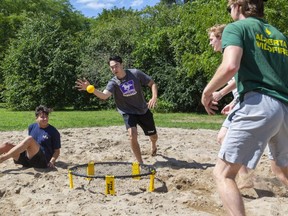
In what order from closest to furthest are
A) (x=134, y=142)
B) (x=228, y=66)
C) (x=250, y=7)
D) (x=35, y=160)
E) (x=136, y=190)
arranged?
(x=228, y=66) < (x=250, y=7) < (x=136, y=190) < (x=35, y=160) < (x=134, y=142)

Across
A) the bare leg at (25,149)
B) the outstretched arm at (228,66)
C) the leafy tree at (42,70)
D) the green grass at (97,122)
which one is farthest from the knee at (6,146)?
the leafy tree at (42,70)

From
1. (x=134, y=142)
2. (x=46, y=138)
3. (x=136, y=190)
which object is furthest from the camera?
(x=134, y=142)

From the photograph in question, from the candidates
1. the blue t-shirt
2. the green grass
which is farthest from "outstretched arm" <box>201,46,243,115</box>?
the green grass

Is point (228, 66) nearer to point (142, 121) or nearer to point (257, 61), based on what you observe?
point (257, 61)

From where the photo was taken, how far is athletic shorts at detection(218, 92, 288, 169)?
11.4 feet

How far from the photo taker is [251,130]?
3.47 m

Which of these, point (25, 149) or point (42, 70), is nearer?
point (25, 149)

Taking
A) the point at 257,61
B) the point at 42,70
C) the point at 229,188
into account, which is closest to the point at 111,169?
the point at 229,188

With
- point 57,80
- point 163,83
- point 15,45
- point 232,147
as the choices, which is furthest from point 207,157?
point 15,45

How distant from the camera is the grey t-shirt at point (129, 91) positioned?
738 cm

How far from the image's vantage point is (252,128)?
3.47 meters

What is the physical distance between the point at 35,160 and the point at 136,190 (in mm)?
1852

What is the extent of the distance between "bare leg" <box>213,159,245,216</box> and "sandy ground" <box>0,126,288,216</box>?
110 cm

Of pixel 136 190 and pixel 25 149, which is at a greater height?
pixel 25 149
